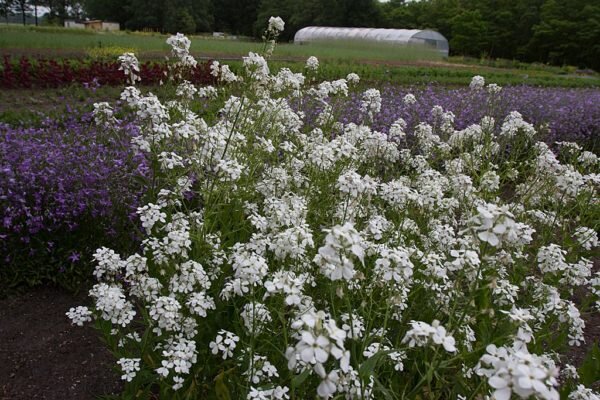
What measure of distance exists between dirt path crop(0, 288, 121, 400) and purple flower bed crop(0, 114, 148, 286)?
219 millimetres

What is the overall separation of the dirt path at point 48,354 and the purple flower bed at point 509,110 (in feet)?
16.7

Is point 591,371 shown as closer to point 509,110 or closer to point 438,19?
point 509,110

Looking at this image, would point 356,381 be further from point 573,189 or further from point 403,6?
point 403,6

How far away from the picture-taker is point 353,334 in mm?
2307

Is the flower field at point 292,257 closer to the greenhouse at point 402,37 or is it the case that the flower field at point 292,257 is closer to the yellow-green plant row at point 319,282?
the yellow-green plant row at point 319,282

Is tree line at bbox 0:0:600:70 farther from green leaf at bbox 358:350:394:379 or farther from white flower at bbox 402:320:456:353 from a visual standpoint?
white flower at bbox 402:320:456:353

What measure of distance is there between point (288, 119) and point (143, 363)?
2.61 m

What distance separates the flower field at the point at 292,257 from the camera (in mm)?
2205

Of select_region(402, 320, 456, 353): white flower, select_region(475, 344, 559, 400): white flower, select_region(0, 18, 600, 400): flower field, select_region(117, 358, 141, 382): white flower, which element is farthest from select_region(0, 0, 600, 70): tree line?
select_region(475, 344, 559, 400): white flower

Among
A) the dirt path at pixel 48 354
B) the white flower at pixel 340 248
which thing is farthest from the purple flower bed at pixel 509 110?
the white flower at pixel 340 248

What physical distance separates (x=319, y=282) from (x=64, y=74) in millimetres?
9608

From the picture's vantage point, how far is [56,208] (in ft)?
13.6

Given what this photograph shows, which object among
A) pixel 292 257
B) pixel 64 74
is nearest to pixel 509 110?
pixel 292 257

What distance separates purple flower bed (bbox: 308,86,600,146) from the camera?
8.62 meters
